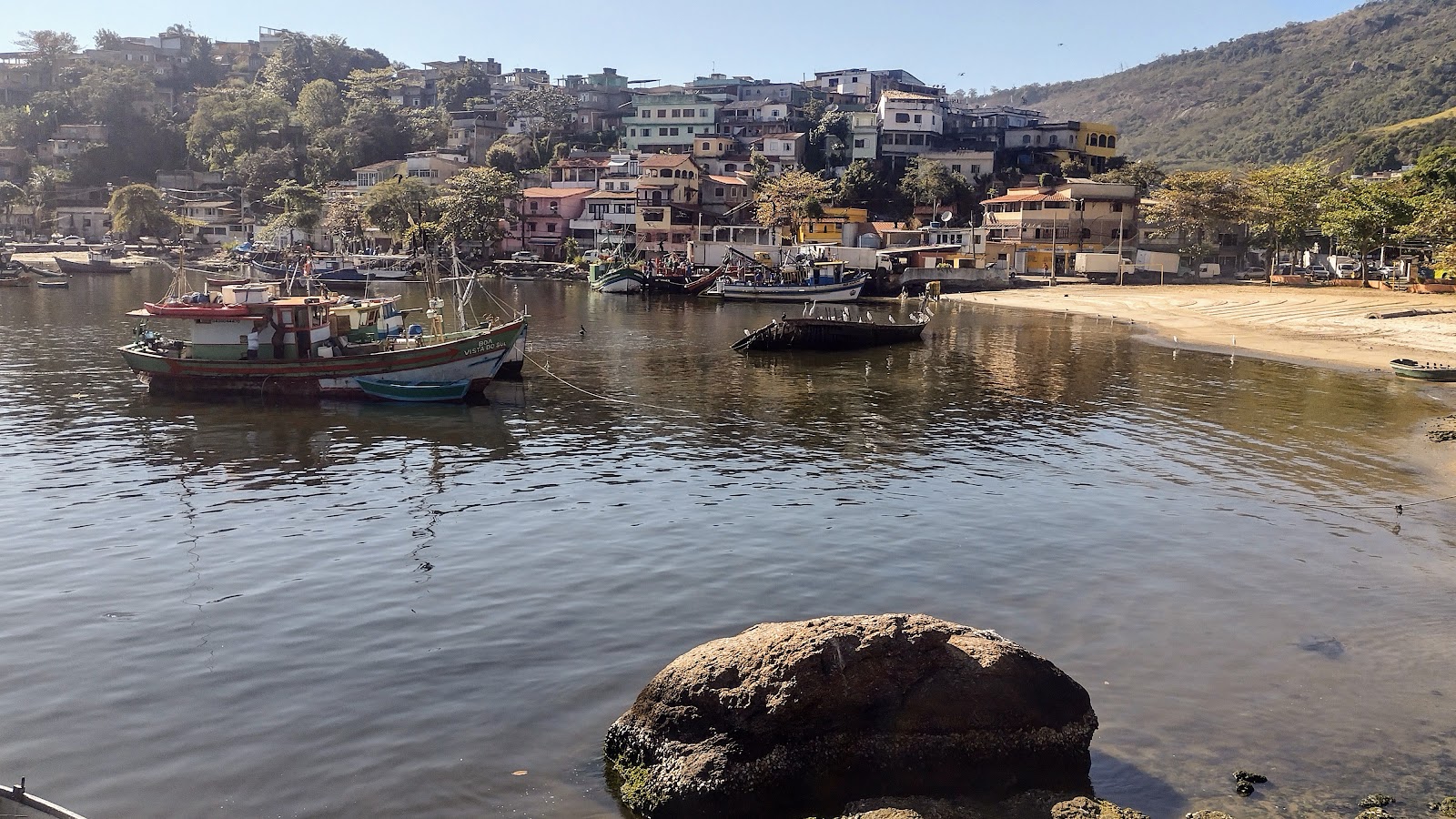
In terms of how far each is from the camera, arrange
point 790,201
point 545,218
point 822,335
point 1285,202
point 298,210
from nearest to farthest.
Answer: point 822,335 → point 1285,202 → point 790,201 → point 545,218 → point 298,210

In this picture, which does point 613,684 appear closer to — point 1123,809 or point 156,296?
point 1123,809

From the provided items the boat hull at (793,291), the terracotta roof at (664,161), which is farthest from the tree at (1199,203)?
the terracotta roof at (664,161)

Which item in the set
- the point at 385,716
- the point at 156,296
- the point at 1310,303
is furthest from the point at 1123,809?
the point at 156,296

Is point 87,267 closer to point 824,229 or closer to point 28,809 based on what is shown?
point 824,229

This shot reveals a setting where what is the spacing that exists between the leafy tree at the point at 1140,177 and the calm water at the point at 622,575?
7062 centimetres

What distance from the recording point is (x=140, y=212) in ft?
411

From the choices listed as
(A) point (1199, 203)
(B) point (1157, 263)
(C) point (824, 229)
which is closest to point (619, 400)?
(A) point (1199, 203)

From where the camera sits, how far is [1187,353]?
2083 inches

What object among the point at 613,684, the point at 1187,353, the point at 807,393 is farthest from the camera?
the point at 1187,353

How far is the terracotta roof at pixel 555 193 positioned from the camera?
11950cm

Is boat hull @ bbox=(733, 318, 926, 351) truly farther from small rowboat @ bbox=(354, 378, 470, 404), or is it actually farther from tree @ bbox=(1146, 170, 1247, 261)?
tree @ bbox=(1146, 170, 1247, 261)

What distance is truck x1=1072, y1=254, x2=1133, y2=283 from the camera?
91062 mm

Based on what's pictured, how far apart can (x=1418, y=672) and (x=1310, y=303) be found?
5711 centimetres

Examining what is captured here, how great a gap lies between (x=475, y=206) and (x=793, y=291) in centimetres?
4142
